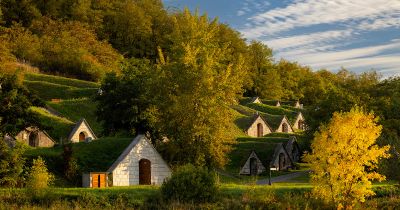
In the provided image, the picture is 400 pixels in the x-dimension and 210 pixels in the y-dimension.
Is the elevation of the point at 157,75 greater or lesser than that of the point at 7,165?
greater

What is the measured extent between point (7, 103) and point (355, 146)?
23.7 m

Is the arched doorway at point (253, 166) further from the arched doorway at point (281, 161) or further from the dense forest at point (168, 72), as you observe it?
the dense forest at point (168, 72)

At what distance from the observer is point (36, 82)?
75.1 metres

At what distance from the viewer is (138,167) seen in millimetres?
39875

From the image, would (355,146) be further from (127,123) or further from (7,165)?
(127,123)

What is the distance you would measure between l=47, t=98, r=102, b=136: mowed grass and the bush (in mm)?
29474

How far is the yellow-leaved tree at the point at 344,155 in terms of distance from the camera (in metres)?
29.9

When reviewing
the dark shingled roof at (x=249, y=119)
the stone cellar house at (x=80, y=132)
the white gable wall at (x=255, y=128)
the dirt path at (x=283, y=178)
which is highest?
the dark shingled roof at (x=249, y=119)

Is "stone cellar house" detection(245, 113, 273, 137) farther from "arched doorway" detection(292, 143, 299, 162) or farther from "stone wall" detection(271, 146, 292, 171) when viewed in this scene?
"stone wall" detection(271, 146, 292, 171)

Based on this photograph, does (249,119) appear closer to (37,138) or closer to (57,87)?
(57,87)

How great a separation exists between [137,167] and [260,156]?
20440 mm

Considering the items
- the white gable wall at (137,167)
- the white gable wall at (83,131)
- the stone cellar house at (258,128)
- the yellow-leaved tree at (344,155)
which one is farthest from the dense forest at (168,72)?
the yellow-leaved tree at (344,155)

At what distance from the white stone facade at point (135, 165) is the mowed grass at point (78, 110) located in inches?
778

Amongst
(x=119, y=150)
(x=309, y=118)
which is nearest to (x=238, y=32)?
(x=309, y=118)
